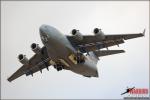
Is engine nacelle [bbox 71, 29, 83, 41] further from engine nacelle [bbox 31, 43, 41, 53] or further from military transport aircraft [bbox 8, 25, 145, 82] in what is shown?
engine nacelle [bbox 31, 43, 41, 53]

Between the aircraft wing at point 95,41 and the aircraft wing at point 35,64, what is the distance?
13.1ft

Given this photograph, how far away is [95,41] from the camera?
4803cm

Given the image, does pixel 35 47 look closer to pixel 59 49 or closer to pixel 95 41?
pixel 59 49

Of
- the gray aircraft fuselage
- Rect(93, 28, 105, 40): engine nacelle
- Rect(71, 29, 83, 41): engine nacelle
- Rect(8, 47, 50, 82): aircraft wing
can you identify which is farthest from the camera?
Rect(8, 47, 50, 82): aircraft wing

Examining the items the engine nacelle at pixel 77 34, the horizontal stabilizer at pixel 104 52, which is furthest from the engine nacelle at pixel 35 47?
the horizontal stabilizer at pixel 104 52

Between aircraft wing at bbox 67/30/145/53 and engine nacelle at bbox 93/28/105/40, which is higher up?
engine nacelle at bbox 93/28/105/40

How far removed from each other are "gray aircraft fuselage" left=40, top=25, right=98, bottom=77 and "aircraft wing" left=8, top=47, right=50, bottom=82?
1389 mm

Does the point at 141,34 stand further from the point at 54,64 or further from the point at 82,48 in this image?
the point at 54,64

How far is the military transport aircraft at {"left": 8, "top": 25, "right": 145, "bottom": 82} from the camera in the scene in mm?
45500

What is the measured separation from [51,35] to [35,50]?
4.03 metres

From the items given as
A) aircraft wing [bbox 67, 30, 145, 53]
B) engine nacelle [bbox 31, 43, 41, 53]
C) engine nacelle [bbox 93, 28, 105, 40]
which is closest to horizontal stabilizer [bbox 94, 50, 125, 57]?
aircraft wing [bbox 67, 30, 145, 53]

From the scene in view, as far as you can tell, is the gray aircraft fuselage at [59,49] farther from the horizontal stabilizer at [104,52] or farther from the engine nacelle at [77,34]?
the horizontal stabilizer at [104,52]

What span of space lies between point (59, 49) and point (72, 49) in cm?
186

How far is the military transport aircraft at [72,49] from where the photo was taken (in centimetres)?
4550
